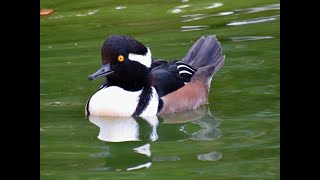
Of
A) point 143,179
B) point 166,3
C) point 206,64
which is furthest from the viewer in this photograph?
point 166,3

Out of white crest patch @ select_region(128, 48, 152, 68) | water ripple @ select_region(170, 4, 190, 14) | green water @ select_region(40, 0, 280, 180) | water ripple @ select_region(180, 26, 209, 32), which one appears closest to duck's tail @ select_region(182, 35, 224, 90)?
green water @ select_region(40, 0, 280, 180)

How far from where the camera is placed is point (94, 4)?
15367mm

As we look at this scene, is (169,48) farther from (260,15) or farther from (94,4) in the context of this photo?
(94,4)

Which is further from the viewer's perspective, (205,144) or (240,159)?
(205,144)

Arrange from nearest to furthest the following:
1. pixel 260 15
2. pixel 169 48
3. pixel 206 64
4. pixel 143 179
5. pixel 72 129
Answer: pixel 143 179, pixel 72 129, pixel 206 64, pixel 169 48, pixel 260 15

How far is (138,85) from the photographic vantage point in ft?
33.6

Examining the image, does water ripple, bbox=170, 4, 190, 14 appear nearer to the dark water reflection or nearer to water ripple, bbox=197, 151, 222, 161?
the dark water reflection

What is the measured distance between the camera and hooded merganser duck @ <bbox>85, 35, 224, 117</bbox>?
9.96 m

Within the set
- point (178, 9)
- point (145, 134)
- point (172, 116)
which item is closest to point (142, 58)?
point (172, 116)

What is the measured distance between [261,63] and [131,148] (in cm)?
337

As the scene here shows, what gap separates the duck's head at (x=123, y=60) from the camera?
32.4ft

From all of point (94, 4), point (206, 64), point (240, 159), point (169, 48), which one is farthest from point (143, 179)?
point (94, 4)

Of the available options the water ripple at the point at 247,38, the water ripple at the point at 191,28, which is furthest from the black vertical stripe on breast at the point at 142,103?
the water ripple at the point at 191,28

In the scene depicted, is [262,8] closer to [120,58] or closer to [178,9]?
[178,9]
